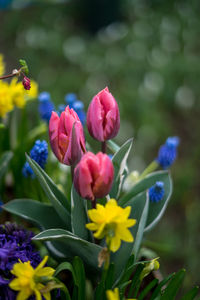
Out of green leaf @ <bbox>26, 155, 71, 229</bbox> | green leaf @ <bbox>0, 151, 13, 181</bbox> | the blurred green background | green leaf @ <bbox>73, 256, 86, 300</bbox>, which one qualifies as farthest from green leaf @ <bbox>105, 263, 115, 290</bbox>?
the blurred green background

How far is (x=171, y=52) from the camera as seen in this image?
2850 millimetres

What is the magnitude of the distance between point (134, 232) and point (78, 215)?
0.43ft

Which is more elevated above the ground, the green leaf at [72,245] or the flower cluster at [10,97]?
the flower cluster at [10,97]

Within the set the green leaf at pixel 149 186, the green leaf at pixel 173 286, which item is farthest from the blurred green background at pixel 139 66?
the green leaf at pixel 173 286

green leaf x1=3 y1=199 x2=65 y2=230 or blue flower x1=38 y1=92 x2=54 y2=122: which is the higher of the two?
blue flower x1=38 y1=92 x2=54 y2=122

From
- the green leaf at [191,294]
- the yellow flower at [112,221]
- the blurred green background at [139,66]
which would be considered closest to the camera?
the yellow flower at [112,221]

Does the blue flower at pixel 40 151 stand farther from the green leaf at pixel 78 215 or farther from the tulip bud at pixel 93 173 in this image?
the tulip bud at pixel 93 173

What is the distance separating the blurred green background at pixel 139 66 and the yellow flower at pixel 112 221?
108 centimetres

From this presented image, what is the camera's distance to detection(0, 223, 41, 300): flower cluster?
2.43ft

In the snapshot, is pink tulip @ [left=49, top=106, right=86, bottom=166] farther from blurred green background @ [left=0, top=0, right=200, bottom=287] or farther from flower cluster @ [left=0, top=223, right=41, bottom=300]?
blurred green background @ [left=0, top=0, right=200, bottom=287]

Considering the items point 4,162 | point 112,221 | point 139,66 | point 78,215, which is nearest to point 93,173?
point 112,221

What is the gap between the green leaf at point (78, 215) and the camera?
86 cm

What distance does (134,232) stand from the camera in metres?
0.91

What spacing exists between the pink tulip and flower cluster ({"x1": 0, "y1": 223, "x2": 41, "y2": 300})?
187mm
